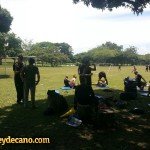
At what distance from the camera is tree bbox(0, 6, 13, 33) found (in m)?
63.5

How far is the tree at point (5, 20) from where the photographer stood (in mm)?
63466

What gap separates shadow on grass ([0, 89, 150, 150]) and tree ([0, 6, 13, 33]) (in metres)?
51.7

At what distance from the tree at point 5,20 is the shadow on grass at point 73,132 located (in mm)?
51713

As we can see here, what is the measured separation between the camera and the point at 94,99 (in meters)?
11.9

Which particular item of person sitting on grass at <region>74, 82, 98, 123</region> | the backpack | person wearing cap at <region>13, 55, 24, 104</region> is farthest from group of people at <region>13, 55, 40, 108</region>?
person sitting on grass at <region>74, 82, 98, 123</region>

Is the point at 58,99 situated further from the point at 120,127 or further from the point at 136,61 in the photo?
the point at 136,61

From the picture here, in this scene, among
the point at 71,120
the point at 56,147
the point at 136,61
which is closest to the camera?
the point at 56,147

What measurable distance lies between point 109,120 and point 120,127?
1.79ft

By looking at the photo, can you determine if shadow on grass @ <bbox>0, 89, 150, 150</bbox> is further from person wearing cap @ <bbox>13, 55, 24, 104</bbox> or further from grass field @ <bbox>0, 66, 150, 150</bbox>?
person wearing cap @ <bbox>13, 55, 24, 104</bbox>

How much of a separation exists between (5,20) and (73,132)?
5583cm

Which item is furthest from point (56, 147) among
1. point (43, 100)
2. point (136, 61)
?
point (136, 61)

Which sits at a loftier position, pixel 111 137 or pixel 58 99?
pixel 58 99

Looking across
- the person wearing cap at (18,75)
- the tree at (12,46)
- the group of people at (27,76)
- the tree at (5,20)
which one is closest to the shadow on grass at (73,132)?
the group of people at (27,76)

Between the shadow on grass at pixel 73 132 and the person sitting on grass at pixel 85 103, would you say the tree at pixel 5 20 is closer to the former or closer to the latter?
the shadow on grass at pixel 73 132
